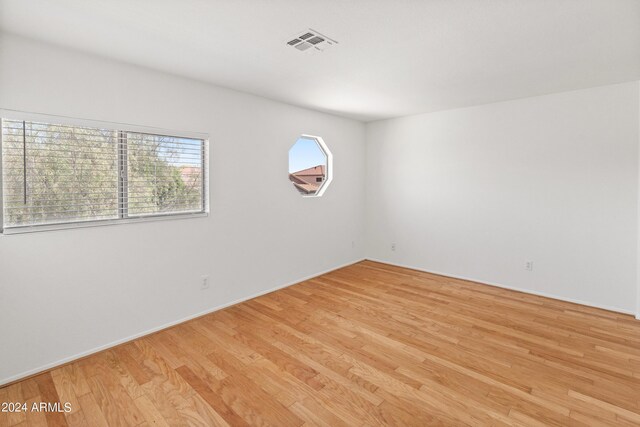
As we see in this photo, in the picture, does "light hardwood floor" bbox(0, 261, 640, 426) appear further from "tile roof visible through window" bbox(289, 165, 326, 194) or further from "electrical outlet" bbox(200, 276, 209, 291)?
"tile roof visible through window" bbox(289, 165, 326, 194)

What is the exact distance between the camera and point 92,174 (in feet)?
8.20

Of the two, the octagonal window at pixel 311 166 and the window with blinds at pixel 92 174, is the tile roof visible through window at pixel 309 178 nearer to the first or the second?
the octagonal window at pixel 311 166

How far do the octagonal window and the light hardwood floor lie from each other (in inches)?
77.1

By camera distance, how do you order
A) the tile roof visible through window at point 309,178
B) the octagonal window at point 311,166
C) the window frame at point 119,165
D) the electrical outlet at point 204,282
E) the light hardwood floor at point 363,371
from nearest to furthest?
the light hardwood floor at point 363,371 < the window frame at point 119,165 < the electrical outlet at point 204,282 < the octagonal window at point 311,166 < the tile roof visible through window at point 309,178

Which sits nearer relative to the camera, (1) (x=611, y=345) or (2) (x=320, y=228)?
(1) (x=611, y=345)

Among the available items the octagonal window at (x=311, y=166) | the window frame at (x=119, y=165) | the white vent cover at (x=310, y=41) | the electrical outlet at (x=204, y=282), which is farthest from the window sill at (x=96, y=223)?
the white vent cover at (x=310, y=41)

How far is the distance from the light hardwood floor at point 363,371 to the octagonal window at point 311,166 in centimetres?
196

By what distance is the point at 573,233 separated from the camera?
3543mm

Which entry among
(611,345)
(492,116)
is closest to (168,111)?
(492,116)

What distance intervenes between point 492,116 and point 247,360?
4.09 metres

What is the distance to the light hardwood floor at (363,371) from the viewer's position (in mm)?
1850

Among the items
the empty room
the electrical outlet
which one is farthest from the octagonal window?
the electrical outlet

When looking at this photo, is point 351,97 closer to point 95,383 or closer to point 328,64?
point 328,64

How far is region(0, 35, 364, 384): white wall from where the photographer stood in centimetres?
221
